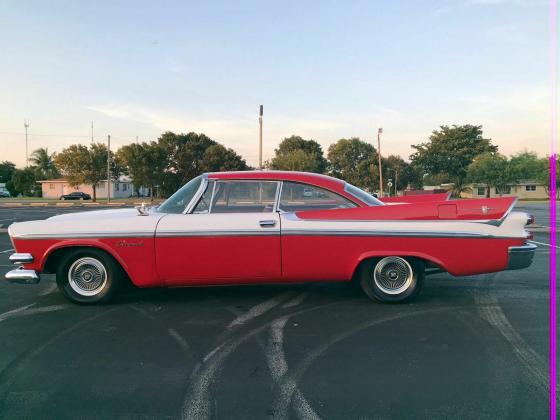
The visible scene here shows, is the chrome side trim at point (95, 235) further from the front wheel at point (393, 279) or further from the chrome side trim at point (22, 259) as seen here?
the front wheel at point (393, 279)

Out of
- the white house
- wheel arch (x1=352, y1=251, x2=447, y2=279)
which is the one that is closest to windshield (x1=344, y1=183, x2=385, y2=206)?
wheel arch (x1=352, y1=251, x2=447, y2=279)

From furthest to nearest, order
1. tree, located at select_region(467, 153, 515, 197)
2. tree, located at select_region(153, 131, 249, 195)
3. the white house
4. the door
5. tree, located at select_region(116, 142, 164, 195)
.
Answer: the white house
tree, located at select_region(153, 131, 249, 195)
tree, located at select_region(467, 153, 515, 197)
tree, located at select_region(116, 142, 164, 195)
the door

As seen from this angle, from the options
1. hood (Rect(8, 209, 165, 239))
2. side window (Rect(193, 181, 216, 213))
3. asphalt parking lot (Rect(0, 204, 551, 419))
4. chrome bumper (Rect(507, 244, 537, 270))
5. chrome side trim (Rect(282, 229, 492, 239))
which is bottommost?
asphalt parking lot (Rect(0, 204, 551, 419))

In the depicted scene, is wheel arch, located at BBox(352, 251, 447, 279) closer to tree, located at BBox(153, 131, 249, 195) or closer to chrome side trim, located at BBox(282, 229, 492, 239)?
chrome side trim, located at BBox(282, 229, 492, 239)

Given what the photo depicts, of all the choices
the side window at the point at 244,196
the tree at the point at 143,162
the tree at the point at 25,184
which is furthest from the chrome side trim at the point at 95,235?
the tree at the point at 25,184

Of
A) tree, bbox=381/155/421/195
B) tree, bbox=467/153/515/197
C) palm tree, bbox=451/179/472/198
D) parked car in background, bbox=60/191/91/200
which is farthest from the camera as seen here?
tree, bbox=381/155/421/195

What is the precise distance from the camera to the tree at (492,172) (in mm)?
47719

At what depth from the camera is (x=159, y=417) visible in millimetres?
2766

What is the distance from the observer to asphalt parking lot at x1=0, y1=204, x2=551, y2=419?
2.89 metres

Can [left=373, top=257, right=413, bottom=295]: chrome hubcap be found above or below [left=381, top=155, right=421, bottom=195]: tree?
below

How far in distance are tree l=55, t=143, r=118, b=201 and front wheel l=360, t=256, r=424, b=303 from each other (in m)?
43.0

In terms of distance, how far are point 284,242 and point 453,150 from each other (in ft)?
187

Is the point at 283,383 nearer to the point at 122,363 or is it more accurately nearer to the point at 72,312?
the point at 122,363

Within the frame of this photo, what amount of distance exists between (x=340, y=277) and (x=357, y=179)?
62849mm
